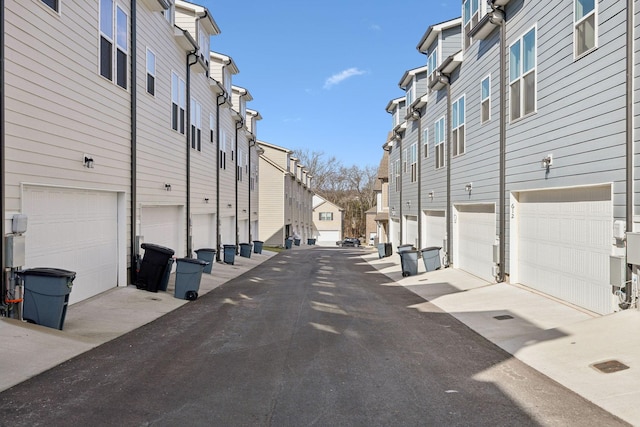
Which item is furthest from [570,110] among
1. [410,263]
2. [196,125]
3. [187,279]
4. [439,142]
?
[196,125]

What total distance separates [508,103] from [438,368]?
8.29 meters

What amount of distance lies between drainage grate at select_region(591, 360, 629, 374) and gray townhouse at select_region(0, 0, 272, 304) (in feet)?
26.6

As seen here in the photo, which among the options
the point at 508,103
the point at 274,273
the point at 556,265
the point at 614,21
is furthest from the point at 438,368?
the point at 274,273

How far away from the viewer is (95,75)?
1066 cm

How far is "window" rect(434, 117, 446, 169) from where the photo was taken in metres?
19.2

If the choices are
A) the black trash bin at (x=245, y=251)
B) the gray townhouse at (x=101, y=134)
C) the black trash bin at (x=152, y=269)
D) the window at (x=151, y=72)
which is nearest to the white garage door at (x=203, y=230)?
the gray townhouse at (x=101, y=134)

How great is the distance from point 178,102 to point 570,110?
12381 mm

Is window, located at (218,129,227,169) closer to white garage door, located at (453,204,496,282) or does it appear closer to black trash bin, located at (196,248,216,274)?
black trash bin, located at (196,248,216,274)

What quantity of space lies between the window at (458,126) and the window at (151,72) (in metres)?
9.57

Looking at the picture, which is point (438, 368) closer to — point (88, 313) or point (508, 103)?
point (88, 313)

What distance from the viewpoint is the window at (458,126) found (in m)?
16.7

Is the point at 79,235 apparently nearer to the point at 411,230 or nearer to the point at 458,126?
the point at 458,126

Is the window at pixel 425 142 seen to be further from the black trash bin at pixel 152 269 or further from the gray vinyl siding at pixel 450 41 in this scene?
the black trash bin at pixel 152 269

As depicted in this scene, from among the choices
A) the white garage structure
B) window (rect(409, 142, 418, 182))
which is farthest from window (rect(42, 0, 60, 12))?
window (rect(409, 142, 418, 182))
